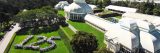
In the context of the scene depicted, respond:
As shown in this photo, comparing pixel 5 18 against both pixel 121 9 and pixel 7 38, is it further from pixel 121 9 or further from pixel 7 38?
pixel 121 9

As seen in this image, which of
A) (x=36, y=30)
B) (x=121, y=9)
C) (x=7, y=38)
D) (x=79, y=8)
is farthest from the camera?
(x=121, y=9)

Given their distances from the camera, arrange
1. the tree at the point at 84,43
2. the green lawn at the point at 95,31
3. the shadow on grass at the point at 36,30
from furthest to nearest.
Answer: the shadow on grass at the point at 36,30
the green lawn at the point at 95,31
the tree at the point at 84,43

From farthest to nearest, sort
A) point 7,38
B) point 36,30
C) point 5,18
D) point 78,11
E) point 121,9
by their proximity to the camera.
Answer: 1. point 121,9
2. point 78,11
3. point 5,18
4. point 36,30
5. point 7,38

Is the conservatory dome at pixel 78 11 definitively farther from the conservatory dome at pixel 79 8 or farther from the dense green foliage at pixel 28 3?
the dense green foliage at pixel 28 3

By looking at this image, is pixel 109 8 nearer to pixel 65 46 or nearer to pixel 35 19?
pixel 35 19

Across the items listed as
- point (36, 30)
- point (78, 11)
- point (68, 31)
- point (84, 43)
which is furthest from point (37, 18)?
point (84, 43)

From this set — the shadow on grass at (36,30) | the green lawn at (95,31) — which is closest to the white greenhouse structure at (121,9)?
the green lawn at (95,31)

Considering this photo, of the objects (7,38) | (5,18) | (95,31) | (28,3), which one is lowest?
(95,31)

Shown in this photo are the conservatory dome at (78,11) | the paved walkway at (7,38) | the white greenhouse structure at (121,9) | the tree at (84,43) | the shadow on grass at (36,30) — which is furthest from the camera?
the white greenhouse structure at (121,9)

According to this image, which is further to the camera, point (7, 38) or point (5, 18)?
point (5, 18)

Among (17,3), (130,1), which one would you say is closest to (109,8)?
(130,1)

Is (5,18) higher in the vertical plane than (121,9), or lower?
higher

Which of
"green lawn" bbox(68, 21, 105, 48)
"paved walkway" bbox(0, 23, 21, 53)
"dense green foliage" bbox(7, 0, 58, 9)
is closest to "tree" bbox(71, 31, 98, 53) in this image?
"green lawn" bbox(68, 21, 105, 48)
